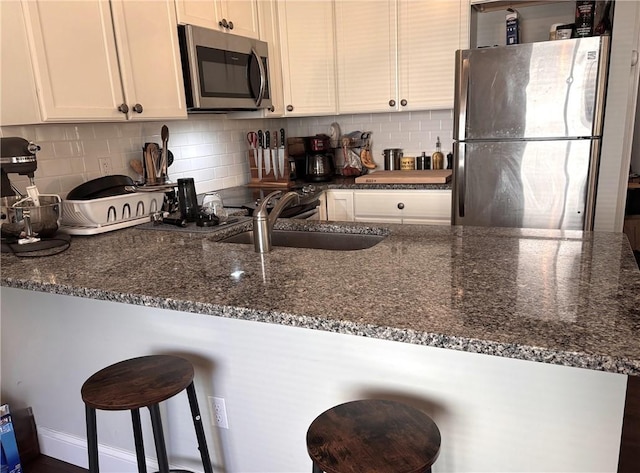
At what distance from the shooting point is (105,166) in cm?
244

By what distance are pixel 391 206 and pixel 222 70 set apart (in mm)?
1358

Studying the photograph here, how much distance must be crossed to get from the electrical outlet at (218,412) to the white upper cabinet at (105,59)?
4.11 feet

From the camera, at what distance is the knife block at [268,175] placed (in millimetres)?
3365

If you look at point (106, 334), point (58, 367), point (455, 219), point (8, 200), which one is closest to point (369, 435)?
point (106, 334)

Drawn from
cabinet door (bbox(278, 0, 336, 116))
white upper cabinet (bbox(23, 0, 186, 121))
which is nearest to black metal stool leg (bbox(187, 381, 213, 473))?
white upper cabinet (bbox(23, 0, 186, 121))

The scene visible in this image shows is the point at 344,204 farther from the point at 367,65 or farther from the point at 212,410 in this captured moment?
the point at 212,410

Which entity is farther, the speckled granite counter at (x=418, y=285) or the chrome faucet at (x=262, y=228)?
the chrome faucet at (x=262, y=228)

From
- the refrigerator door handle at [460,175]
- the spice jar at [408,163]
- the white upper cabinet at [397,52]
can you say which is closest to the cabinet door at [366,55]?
the white upper cabinet at [397,52]

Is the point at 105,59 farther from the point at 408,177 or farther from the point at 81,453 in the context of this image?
the point at 408,177

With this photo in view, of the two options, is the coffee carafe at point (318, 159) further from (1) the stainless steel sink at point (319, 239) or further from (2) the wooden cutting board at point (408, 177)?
(1) the stainless steel sink at point (319, 239)

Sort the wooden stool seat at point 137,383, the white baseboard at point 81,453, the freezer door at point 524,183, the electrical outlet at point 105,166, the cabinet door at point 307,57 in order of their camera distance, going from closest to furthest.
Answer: the wooden stool seat at point 137,383 < the white baseboard at point 81,453 < the electrical outlet at point 105,166 < the freezer door at point 524,183 < the cabinet door at point 307,57

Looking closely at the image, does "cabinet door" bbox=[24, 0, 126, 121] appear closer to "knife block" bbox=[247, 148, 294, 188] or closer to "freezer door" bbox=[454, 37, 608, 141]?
"knife block" bbox=[247, 148, 294, 188]

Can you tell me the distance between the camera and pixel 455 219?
9.58 ft

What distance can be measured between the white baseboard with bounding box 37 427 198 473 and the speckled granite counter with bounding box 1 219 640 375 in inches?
32.6
